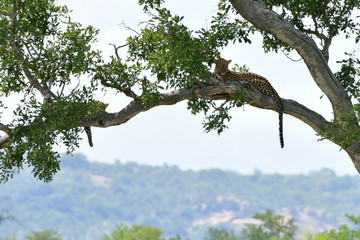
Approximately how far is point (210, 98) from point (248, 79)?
0.66 meters

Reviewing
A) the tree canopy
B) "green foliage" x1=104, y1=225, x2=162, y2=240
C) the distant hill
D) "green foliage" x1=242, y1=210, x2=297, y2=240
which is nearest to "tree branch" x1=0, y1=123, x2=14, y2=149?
the tree canopy

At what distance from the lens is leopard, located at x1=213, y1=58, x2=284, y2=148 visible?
10102 millimetres

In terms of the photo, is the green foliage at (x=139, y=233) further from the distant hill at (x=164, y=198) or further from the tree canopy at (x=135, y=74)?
the distant hill at (x=164, y=198)

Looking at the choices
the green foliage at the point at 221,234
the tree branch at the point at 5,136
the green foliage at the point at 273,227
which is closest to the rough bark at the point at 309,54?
the tree branch at the point at 5,136

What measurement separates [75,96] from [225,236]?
35.0 metres

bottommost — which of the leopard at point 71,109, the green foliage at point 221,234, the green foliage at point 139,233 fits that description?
the leopard at point 71,109

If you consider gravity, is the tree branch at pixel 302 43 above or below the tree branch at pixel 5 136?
above

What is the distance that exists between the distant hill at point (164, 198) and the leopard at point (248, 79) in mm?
117213

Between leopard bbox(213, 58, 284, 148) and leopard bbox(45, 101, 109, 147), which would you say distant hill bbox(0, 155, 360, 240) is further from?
leopard bbox(45, 101, 109, 147)

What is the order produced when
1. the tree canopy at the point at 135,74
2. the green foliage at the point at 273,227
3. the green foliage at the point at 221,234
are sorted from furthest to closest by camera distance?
1. the green foliage at the point at 221,234
2. the green foliage at the point at 273,227
3. the tree canopy at the point at 135,74

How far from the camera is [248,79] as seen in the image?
33.7 ft

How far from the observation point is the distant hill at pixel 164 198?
13275 centimetres

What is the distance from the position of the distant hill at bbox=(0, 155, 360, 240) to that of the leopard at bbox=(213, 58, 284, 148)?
11721cm

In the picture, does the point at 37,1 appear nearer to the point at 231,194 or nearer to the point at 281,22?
the point at 281,22
